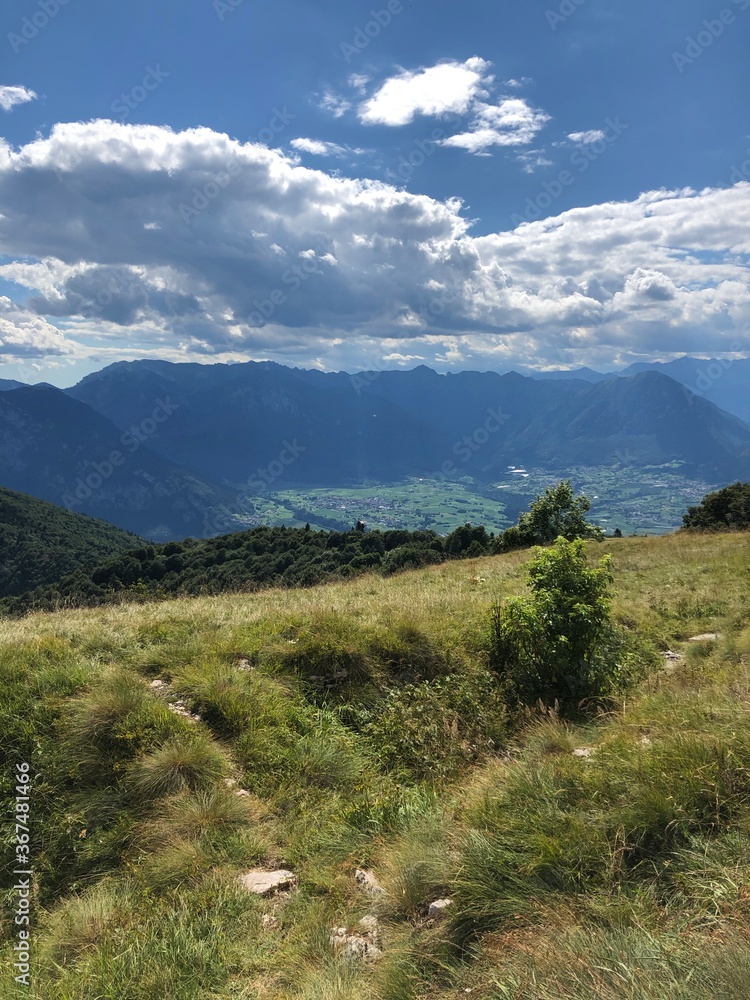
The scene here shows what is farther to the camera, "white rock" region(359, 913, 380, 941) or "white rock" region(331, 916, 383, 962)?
"white rock" region(359, 913, 380, 941)

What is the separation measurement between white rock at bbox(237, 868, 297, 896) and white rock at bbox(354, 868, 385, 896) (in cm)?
65

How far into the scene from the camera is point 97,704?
665 centimetres

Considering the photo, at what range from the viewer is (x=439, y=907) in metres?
4.02

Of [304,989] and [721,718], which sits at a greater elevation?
[721,718]

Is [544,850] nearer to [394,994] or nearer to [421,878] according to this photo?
[421,878]

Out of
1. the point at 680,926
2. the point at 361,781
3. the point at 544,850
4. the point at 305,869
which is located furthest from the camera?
the point at 361,781

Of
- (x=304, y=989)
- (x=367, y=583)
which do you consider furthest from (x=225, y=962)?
(x=367, y=583)

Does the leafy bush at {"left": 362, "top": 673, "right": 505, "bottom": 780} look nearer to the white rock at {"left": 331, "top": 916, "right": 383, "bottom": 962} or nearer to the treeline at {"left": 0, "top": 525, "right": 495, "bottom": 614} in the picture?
the white rock at {"left": 331, "top": 916, "right": 383, "bottom": 962}

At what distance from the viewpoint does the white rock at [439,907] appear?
3.98 metres

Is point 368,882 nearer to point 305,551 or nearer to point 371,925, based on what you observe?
point 371,925

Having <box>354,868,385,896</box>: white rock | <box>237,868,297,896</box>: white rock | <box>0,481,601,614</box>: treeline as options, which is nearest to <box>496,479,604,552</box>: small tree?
<box>0,481,601,614</box>: treeline

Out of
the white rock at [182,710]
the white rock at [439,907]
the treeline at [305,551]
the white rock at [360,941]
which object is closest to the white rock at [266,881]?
the white rock at [360,941]

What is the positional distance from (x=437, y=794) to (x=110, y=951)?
11.5ft

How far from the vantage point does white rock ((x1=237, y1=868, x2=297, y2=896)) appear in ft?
15.8
